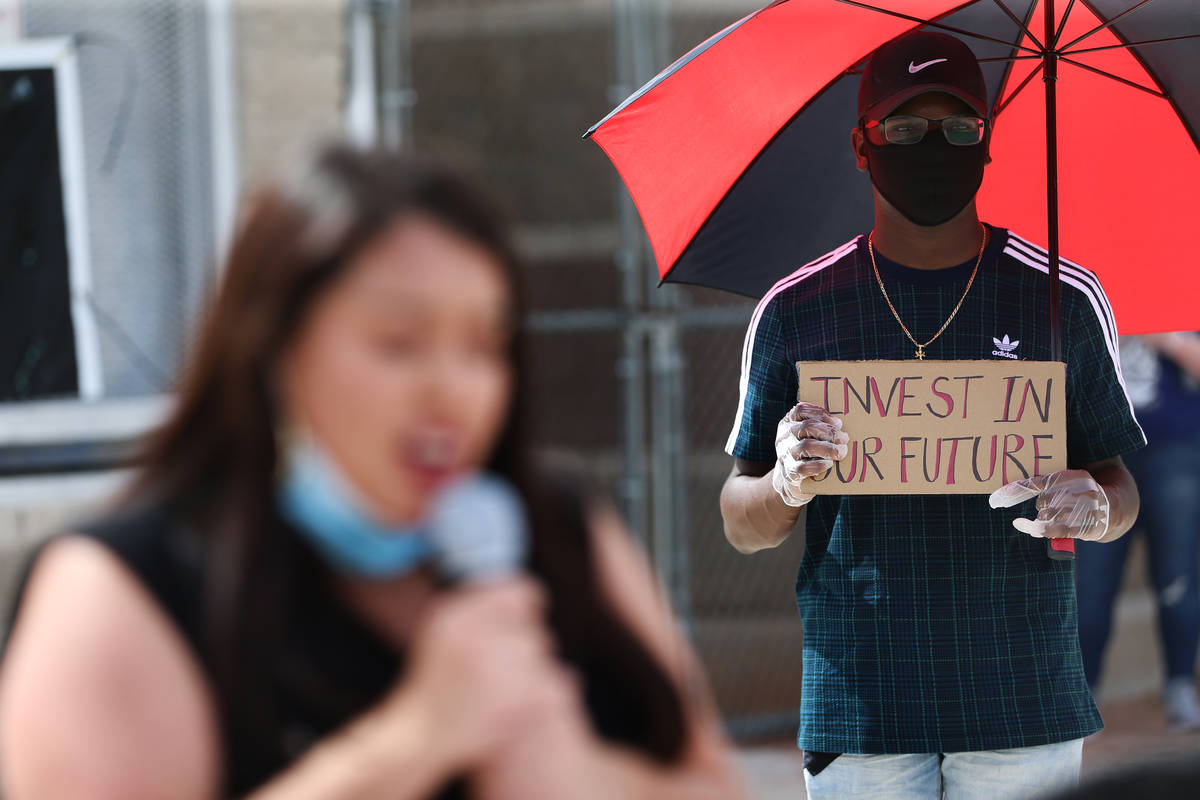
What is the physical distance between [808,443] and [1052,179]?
2.56 ft

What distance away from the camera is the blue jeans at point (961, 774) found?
8.09ft

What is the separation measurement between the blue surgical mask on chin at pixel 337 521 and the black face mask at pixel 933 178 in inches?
68.5

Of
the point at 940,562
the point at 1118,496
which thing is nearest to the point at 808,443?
the point at 940,562

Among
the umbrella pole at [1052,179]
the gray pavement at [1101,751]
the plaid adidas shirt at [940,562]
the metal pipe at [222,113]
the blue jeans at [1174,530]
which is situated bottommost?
the gray pavement at [1101,751]

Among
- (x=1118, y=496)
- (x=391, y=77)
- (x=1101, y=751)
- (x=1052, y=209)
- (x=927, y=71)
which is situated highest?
(x=391, y=77)

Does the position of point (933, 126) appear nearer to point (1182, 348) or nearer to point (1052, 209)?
point (1052, 209)

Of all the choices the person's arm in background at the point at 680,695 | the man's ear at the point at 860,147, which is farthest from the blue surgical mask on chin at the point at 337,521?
the man's ear at the point at 860,147

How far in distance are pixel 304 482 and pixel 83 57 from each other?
5.17 m

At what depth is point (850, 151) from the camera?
3.19m

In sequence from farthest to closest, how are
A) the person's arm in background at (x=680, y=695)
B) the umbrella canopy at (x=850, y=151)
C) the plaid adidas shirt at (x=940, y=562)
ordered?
the umbrella canopy at (x=850, y=151), the plaid adidas shirt at (x=940, y=562), the person's arm in background at (x=680, y=695)

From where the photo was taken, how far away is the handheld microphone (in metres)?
1.08

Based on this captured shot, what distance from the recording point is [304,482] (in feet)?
3.65

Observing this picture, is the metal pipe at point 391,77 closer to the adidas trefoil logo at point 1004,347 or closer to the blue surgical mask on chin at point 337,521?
the adidas trefoil logo at point 1004,347

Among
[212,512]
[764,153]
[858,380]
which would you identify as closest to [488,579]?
[212,512]
